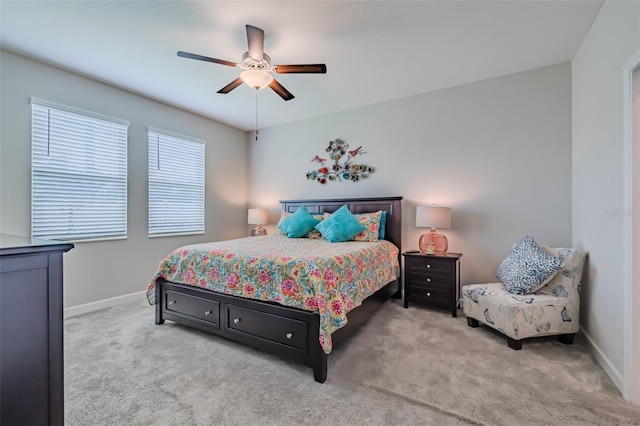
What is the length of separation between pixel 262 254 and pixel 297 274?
0.47 meters

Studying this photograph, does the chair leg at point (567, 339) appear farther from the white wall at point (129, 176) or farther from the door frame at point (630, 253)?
the white wall at point (129, 176)

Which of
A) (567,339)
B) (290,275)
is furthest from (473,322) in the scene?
(290,275)

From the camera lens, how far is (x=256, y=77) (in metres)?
2.43

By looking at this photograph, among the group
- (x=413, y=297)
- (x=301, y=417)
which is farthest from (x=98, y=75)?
(x=413, y=297)

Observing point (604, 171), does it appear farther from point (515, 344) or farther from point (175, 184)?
point (175, 184)

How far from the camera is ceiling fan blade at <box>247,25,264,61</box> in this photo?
212 cm

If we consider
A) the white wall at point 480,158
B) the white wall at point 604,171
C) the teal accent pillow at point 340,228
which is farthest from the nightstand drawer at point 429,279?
the white wall at point 604,171

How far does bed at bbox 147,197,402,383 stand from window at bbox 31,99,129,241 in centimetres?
129

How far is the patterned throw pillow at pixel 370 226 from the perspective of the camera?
3611mm

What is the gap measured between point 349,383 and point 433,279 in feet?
5.93

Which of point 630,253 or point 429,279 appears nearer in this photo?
point 630,253

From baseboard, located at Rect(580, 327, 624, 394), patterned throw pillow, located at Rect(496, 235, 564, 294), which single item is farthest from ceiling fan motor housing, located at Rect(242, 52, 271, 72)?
baseboard, located at Rect(580, 327, 624, 394)

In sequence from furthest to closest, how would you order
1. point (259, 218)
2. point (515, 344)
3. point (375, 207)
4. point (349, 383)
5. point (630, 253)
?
point (259, 218), point (375, 207), point (515, 344), point (349, 383), point (630, 253)

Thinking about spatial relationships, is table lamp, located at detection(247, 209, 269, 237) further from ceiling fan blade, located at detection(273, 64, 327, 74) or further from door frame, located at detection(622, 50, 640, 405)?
door frame, located at detection(622, 50, 640, 405)
